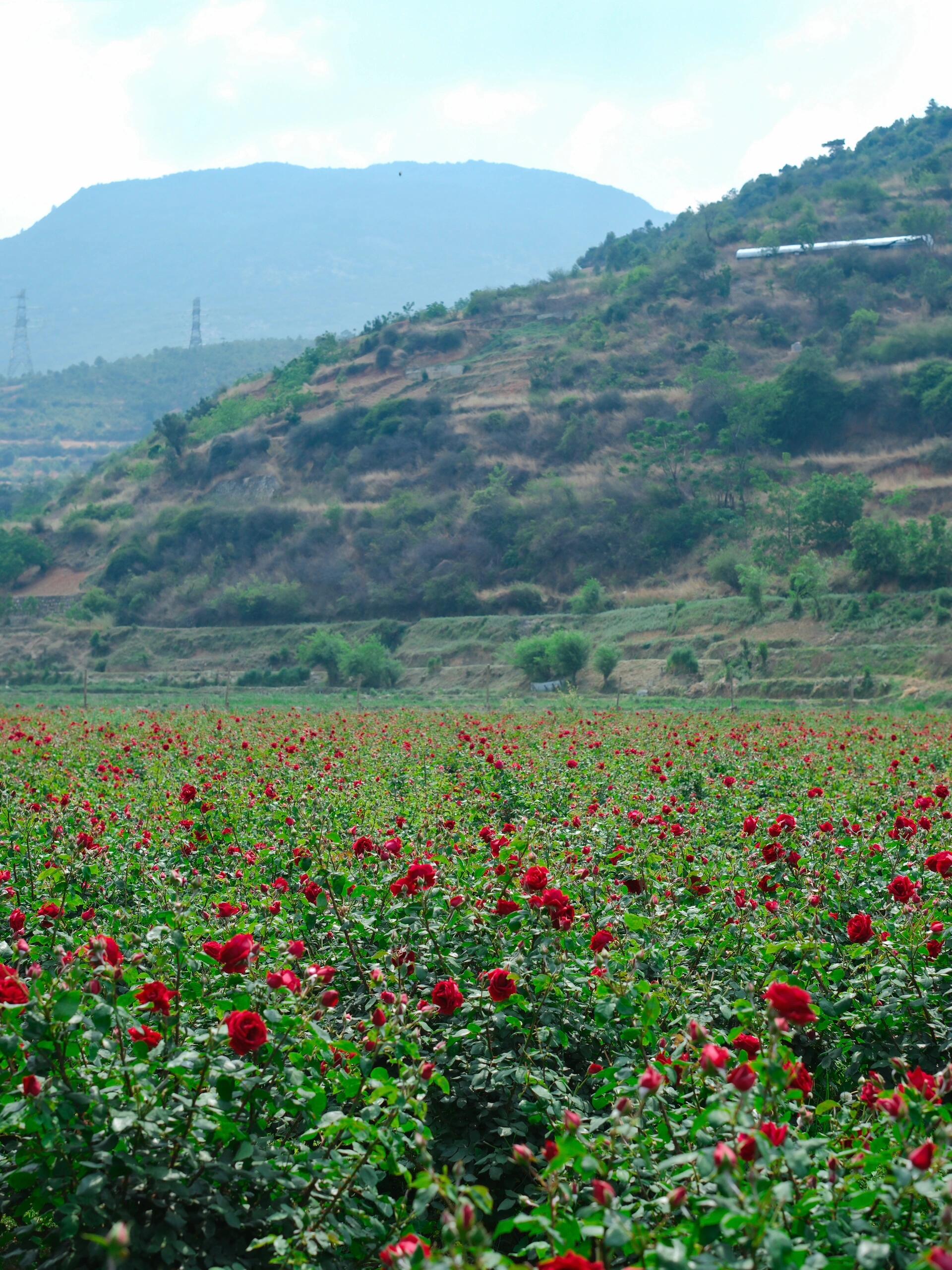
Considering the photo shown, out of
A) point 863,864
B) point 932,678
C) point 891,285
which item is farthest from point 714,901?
point 891,285

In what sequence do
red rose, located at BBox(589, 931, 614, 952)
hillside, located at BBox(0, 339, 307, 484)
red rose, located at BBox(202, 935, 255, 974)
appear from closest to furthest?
red rose, located at BBox(202, 935, 255, 974) → red rose, located at BBox(589, 931, 614, 952) → hillside, located at BBox(0, 339, 307, 484)

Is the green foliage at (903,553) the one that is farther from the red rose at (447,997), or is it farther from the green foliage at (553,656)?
the red rose at (447,997)

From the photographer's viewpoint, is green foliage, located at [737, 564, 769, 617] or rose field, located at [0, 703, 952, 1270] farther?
green foliage, located at [737, 564, 769, 617]

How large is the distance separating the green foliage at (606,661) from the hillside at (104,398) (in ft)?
309

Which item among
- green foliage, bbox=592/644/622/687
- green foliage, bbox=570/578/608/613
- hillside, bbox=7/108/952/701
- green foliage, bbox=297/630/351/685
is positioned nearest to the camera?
green foliage, bbox=592/644/622/687

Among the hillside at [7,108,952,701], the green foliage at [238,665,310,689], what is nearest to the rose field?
the hillside at [7,108,952,701]

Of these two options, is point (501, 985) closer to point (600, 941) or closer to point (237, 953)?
point (600, 941)

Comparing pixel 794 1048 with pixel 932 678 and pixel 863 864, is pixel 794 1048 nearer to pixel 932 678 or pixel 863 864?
pixel 863 864

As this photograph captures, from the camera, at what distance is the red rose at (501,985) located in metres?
3.15

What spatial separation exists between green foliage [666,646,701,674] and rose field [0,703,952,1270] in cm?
3029

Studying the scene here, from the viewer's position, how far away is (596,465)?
63219 millimetres

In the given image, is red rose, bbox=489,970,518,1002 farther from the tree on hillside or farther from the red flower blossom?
the tree on hillside

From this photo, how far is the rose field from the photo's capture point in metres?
2.28

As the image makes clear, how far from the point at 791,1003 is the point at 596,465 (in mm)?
62202
